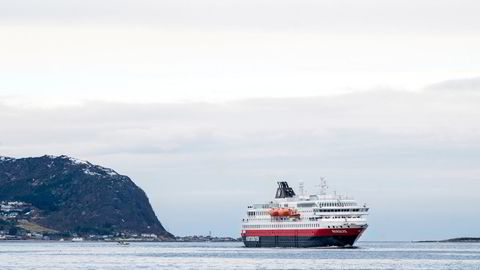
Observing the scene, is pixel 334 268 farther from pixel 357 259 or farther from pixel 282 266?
pixel 357 259

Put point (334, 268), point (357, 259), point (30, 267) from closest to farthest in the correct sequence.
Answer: point (334, 268), point (30, 267), point (357, 259)

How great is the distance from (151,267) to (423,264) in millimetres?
40372

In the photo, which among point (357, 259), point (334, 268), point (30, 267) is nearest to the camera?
point (334, 268)

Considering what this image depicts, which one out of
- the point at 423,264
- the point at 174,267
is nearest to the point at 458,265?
the point at 423,264

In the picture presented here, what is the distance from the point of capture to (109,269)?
14150cm

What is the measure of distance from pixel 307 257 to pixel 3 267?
50.2 metres

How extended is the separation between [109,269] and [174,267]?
10.5 m

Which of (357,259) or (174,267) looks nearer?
(174,267)

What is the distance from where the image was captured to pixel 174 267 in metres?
148

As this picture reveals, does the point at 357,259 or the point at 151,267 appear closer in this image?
the point at 151,267

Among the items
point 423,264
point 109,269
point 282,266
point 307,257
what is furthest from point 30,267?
point 423,264

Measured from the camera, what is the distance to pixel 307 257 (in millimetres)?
172625

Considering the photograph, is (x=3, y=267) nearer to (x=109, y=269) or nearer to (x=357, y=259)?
(x=109, y=269)

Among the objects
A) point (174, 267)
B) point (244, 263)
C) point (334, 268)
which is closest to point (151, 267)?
point (174, 267)
